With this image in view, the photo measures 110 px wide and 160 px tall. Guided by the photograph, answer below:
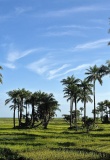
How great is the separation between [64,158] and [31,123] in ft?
266

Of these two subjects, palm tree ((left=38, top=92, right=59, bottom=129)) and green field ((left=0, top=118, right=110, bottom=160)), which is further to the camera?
palm tree ((left=38, top=92, right=59, bottom=129))

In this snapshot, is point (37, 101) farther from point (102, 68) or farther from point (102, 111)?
point (102, 111)

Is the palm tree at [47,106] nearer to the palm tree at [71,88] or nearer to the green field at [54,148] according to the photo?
the palm tree at [71,88]

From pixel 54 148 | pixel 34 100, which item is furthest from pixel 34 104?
pixel 54 148

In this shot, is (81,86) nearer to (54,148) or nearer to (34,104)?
(34,104)

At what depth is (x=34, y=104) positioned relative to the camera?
110 metres

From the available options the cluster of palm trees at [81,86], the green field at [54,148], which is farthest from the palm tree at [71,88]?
the green field at [54,148]

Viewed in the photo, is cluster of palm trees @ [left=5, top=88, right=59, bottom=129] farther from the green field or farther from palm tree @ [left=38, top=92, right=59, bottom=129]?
the green field

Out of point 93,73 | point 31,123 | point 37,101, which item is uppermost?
point 93,73

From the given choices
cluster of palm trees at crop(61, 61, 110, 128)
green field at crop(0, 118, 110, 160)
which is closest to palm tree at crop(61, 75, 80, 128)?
cluster of palm trees at crop(61, 61, 110, 128)

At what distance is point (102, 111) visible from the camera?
6772 inches

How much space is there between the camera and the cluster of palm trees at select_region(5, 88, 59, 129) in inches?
4113

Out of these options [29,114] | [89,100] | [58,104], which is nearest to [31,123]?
[29,114]

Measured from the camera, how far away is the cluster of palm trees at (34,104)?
10448cm
